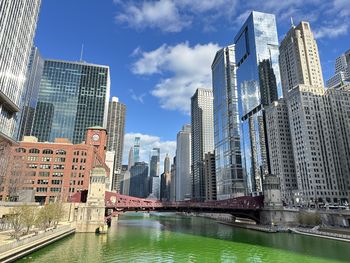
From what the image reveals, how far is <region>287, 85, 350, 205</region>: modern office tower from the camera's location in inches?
5455

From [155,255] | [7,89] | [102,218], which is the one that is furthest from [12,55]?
[155,255]

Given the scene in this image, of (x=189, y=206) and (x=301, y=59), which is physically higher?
(x=301, y=59)

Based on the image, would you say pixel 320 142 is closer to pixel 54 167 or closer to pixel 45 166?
pixel 54 167

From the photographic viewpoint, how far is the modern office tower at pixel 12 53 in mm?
83188

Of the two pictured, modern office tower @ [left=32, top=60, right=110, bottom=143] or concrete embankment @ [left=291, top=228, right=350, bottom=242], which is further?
modern office tower @ [left=32, top=60, right=110, bottom=143]

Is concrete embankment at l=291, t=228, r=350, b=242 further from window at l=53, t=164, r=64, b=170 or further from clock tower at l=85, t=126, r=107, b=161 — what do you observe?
clock tower at l=85, t=126, r=107, b=161

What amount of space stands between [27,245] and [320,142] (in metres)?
145

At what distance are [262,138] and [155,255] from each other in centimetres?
15381

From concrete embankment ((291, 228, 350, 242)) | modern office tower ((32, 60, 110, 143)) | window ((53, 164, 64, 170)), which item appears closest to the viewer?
concrete embankment ((291, 228, 350, 242))

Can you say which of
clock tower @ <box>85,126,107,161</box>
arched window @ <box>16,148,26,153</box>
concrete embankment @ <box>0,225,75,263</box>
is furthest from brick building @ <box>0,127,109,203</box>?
concrete embankment @ <box>0,225,75,263</box>

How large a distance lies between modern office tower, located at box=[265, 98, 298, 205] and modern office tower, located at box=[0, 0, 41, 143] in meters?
137

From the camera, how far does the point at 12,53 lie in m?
90.2

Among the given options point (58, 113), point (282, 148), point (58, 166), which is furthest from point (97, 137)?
point (282, 148)

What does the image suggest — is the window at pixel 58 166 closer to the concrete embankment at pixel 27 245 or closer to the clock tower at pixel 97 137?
the clock tower at pixel 97 137
